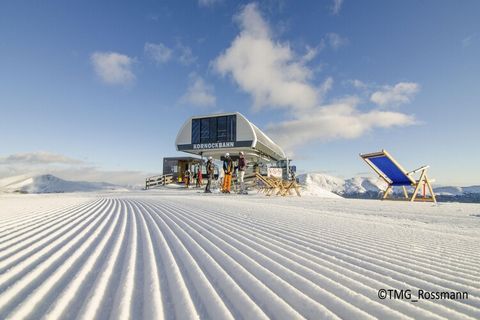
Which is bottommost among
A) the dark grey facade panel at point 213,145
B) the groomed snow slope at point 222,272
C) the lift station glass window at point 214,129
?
the groomed snow slope at point 222,272

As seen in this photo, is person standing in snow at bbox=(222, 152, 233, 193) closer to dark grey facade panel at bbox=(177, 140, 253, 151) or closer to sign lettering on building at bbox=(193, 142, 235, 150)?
dark grey facade panel at bbox=(177, 140, 253, 151)

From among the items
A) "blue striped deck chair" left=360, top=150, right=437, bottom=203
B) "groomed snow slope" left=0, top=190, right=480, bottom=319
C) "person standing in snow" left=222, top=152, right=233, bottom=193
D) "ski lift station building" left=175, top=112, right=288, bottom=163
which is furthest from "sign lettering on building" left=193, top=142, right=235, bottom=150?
"groomed snow slope" left=0, top=190, right=480, bottom=319

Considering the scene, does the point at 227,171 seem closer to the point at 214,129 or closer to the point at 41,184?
the point at 214,129

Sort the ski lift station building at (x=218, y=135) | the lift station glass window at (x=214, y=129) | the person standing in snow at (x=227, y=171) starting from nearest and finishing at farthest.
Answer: the person standing in snow at (x=227, y=171)
the ski lift station building at (x=218, y=135)
the lift station glass window at (x=214, y=129)

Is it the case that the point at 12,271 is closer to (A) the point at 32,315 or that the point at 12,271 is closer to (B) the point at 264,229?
(A) the point at 32,315

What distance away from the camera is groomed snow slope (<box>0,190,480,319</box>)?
1.00 m

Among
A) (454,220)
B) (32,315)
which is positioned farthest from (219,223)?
(454,220)

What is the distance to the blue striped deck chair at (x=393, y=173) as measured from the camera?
23.8 ft

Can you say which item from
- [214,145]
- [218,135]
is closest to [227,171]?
[214,145]

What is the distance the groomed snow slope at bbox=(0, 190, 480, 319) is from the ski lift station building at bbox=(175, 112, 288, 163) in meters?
19.6

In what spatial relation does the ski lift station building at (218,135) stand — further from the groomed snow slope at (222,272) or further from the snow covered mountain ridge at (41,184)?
the groomed snow slope at (222,272)

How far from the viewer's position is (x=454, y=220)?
3.84 m

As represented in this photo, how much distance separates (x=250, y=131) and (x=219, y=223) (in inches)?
760

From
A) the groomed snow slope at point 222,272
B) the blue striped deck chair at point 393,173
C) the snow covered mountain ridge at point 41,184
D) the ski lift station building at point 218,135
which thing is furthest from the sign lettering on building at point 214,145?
the groomed snow slope at point 222,272
